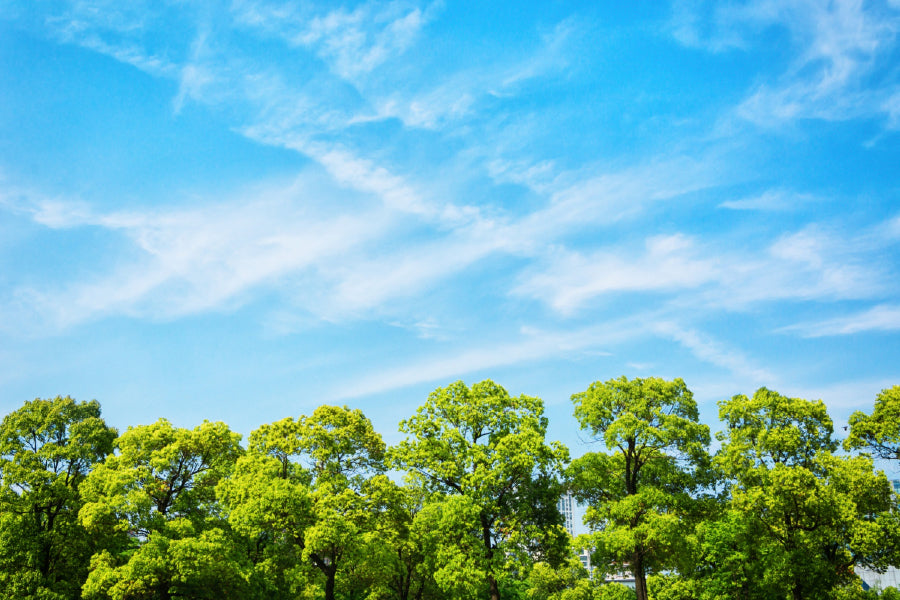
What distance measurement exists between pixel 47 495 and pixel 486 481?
21659mm

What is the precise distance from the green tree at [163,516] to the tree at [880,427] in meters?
31.2

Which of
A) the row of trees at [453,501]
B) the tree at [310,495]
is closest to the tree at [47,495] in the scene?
the row of trees at [453,501]

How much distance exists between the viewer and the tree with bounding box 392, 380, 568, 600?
110 feet

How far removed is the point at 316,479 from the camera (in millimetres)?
34375

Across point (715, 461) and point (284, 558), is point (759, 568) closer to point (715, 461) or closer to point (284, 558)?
point (715, 461)

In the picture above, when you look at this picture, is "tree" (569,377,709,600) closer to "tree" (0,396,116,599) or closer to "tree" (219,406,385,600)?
"tree" (219,406,385,600)

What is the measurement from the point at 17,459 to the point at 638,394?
105 feet

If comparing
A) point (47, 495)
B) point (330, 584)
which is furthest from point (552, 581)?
point (47, 495)

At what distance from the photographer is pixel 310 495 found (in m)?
32.8

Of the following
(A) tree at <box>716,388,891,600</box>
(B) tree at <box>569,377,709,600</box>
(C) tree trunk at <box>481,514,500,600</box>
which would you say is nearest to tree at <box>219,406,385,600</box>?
(C) tree trunk at <box>481,514,500,600</box>

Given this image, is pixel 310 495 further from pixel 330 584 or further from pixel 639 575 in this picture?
pixel 639 575

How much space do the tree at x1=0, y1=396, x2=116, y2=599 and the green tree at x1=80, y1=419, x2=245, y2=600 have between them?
5.58 feet

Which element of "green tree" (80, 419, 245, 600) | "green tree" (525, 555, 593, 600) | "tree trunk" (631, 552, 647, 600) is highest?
"green tree" (80, 419, 245, 600)

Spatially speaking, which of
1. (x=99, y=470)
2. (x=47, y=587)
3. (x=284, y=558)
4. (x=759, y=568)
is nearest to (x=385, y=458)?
(x=284, y=558)
